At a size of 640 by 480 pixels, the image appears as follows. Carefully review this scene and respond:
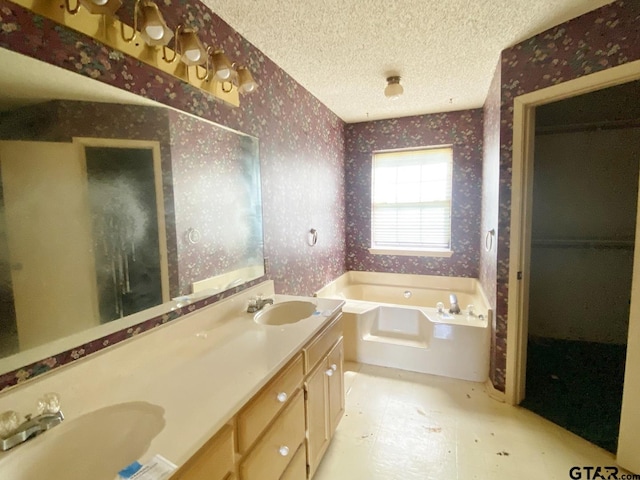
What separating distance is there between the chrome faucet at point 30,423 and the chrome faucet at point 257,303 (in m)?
0.98

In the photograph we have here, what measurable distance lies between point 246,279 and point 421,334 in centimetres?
170

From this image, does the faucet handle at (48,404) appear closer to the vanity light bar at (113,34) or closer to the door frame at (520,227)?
the vanity light bar at (113,34)

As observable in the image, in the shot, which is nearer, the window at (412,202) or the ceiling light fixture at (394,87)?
the ceiling light fixture at (394,87)

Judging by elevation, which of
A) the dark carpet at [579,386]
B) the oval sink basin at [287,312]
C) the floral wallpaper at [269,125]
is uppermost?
the floral wallpaper at [269,125]

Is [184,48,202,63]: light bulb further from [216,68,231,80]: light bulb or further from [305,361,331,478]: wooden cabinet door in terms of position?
[305,361,331,478]: wooden cabinet door

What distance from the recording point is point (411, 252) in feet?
11.6

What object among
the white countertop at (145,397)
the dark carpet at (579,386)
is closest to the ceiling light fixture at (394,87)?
the white countertop at (145,397)

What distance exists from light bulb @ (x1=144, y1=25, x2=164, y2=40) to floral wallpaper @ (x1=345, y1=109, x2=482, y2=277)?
9.06 ft

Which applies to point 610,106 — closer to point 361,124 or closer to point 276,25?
point 361,124

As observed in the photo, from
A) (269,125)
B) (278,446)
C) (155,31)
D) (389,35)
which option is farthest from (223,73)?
(278,446)

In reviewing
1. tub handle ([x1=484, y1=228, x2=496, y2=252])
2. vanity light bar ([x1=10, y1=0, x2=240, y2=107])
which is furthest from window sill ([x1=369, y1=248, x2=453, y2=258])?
vanity light bar ([x1=10, y1=0, x2=240, y2=107])

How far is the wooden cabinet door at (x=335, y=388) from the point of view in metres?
1.72

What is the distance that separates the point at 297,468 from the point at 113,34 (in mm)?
1889

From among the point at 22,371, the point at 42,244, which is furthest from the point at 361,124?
the point at 22,371
